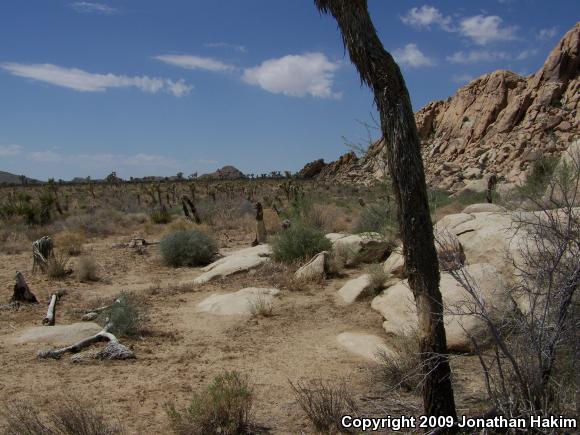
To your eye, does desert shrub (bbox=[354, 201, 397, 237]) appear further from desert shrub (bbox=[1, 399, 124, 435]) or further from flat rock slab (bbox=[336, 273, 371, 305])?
desert shrub (bbox=[1, 399, 124, 435])

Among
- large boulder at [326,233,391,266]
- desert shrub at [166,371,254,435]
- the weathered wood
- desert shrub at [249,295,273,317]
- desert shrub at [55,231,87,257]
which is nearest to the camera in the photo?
desert shrub at [166,371,254,435]

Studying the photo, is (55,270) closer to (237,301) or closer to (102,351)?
(237,301)

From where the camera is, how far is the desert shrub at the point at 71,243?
1617 cm

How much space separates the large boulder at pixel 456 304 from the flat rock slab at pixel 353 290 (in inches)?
19.7

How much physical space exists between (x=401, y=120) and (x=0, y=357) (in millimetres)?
5766

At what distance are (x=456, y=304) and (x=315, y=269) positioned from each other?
208 inches

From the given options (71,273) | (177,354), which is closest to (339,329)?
(177,354)

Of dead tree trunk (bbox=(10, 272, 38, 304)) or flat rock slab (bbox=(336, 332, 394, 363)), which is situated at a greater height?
dead tree trunk (bbox=(10, 272, 38, 304))

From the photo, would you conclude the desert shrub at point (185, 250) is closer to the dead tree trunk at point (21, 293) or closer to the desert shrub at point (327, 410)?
the dead tree trunk at point (21, 293)

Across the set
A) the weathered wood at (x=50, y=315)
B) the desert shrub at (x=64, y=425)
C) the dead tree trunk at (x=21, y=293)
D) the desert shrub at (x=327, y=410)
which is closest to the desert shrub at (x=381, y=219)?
the desert shrub at (x=327, y=410)

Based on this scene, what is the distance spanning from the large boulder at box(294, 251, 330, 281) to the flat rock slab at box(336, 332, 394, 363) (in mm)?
3298

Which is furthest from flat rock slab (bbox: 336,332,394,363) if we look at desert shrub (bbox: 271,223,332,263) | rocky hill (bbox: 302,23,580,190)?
rocky hill (bbox: 302,23,580,190)

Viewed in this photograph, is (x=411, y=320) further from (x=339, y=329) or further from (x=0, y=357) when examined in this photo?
(x=0, y=357)

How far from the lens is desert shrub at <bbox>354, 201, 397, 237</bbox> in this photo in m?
11.4
